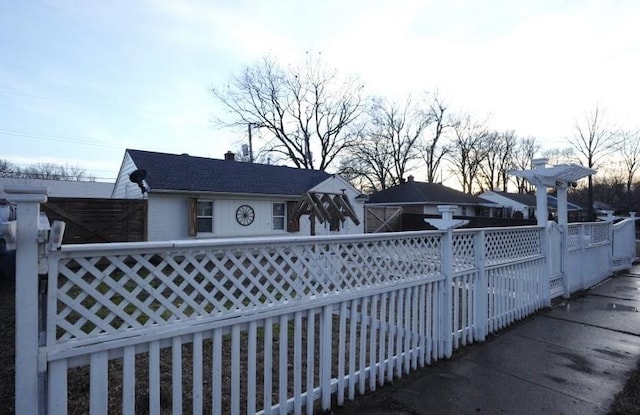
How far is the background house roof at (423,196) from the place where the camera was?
A: 22703mm

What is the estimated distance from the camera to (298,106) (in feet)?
85.6

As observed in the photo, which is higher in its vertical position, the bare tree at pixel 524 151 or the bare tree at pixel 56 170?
the bare tree at pixel 524 151

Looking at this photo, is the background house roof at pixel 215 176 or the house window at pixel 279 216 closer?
the background house roof at pixel 215 176

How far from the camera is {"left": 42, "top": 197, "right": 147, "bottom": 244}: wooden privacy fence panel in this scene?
939cm

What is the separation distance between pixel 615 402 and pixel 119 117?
21674 millimetres

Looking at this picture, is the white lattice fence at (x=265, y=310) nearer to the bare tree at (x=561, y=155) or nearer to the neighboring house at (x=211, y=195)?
the neighboring house at (x=211, y=195)

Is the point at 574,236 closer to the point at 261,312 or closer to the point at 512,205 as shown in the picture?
the point at 261,312

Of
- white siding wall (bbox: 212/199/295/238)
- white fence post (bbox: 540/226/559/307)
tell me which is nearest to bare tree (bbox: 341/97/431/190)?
white siding wall (bbox: 212/199/295/238)

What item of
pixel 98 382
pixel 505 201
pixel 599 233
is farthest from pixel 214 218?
pixel 505 201

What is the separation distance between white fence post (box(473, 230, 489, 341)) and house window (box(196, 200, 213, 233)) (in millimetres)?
9602

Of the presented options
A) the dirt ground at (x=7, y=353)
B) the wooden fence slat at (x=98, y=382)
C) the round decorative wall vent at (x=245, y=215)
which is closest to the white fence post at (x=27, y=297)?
the wooden fence slat at (x=98, y=382)

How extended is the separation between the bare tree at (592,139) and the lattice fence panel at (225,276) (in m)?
24.1

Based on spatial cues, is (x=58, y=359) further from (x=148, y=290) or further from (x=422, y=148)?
(x=422, y=148)

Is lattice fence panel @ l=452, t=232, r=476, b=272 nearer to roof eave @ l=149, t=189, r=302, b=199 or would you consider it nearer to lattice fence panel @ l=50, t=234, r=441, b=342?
lattice fence panel @ l=50, t=234, r=441, b=342
